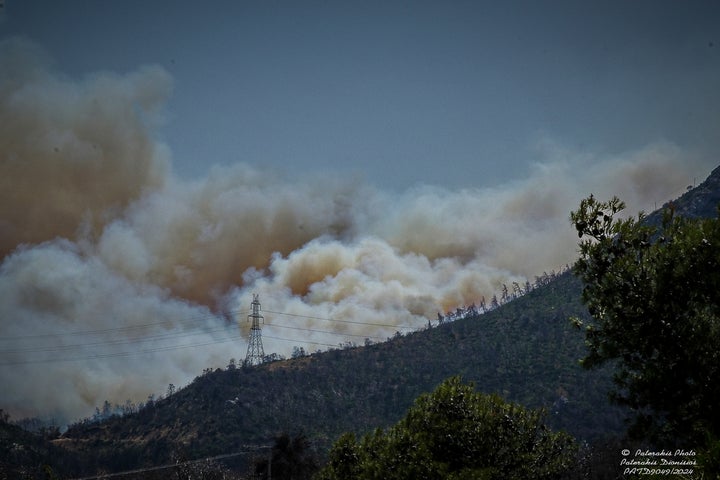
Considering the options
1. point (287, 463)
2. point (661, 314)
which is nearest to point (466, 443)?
point (661, 314)

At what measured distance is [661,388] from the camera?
18.4 m

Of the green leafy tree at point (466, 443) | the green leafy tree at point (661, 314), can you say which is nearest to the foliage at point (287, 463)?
the green leafy tree at point (466, 443)

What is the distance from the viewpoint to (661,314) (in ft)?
60.8

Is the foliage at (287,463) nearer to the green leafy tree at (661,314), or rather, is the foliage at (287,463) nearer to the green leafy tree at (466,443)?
the green leafy tree at (466,443)

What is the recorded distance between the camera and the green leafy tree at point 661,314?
58.6 ft

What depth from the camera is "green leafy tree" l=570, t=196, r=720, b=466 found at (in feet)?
58.6

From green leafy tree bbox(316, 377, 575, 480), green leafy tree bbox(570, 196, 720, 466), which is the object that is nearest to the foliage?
green leafy tree bbox(316, 377, 575, 480)

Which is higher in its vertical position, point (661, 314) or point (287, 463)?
point (661, 314)

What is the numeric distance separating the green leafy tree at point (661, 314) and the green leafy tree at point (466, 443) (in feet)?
41.7

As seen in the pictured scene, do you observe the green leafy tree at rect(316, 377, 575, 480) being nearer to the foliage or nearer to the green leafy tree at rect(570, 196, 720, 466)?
the green leafy tree at rect(570, 196, 720, 466)

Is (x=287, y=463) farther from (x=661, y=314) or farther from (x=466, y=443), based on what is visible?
(x=661, y=314)

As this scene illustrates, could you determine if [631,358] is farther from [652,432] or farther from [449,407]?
[449,407]

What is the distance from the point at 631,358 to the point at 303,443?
7945 cm

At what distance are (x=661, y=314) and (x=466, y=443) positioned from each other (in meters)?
16.1
